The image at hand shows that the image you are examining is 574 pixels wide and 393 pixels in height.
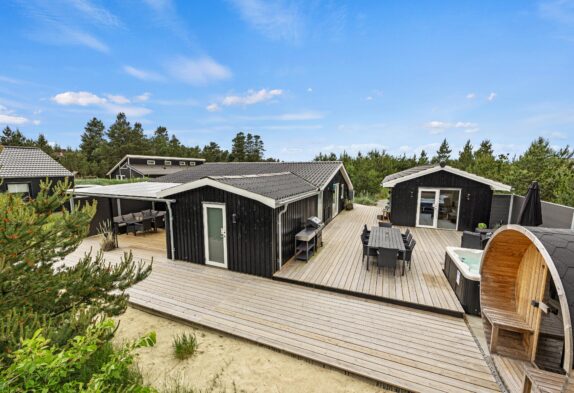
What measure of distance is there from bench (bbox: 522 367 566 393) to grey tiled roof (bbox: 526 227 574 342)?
2.34ft

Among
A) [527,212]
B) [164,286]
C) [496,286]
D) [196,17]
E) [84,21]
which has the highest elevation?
[196,17]

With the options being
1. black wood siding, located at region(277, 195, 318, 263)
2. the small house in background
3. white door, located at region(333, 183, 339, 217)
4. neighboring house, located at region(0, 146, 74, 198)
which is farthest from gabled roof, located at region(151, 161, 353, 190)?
neighboring house, located at region(0, 146, 74, 198)

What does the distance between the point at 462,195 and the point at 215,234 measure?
979 centimetres

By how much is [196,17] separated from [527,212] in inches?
571

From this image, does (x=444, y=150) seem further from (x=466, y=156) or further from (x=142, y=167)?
(x=142, y=167)

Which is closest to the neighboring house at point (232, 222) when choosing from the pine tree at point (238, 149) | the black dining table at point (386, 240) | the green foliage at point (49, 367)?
the black dining table at point (386, 240)

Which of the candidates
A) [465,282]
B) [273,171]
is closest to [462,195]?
[465,282]

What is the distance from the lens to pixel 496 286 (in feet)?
13.4

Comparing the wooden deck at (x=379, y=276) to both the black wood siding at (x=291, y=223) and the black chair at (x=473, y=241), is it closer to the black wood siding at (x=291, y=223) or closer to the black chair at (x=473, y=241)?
the black wood siding at (x=291, y=223)

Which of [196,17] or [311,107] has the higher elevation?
[196,17]

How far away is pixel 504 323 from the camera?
3482 mm

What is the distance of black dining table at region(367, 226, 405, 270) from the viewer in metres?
5.87

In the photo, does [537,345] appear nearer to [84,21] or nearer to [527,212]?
[527,212]

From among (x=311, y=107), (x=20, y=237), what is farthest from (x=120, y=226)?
(x=311, y=107)
